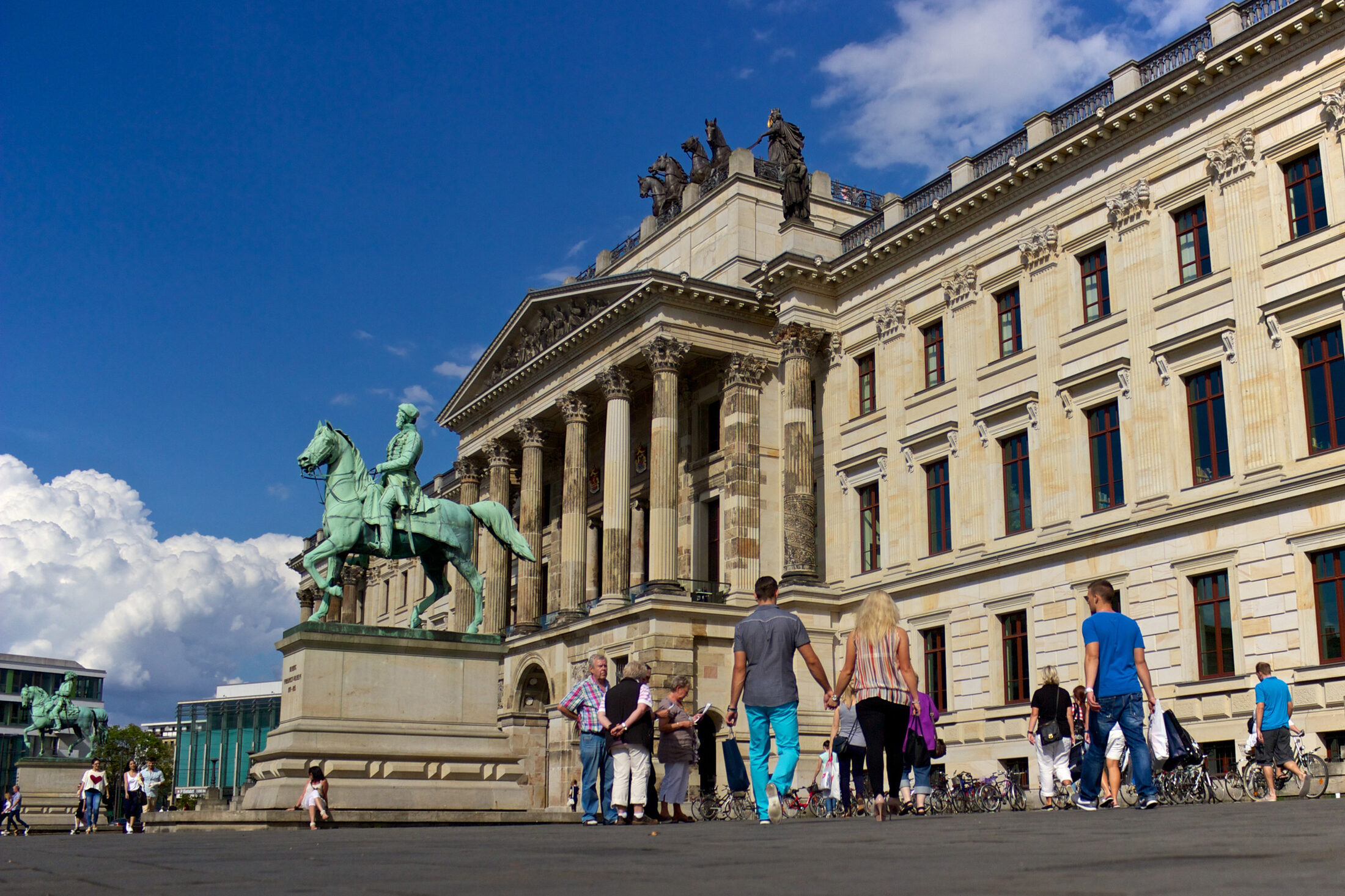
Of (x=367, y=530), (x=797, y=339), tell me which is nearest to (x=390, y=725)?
(x=367, y=530)

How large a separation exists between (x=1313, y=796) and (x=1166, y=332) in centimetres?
1333

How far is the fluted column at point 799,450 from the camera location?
1564 inches

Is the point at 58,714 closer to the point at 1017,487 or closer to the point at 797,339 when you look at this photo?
the point at 797,339

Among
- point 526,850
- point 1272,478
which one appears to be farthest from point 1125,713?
point 1272,478

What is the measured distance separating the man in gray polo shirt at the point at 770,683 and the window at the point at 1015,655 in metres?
23.0

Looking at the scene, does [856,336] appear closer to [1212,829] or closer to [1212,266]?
[1212,266]

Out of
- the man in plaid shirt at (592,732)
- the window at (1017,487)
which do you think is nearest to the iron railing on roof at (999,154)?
the window at (1017,487)

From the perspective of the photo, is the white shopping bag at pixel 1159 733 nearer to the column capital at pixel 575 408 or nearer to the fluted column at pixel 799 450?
the fluted column at pixel 799 450

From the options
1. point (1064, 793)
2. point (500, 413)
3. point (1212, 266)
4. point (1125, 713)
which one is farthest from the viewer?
point (500, 413)

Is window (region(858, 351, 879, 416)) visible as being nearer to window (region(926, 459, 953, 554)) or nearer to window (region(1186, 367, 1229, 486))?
window (region(926, 459, 953, 554))

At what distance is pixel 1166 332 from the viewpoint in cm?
3147

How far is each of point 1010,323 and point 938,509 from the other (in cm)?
568

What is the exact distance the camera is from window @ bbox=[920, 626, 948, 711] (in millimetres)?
36562

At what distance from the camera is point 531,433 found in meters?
51.3
